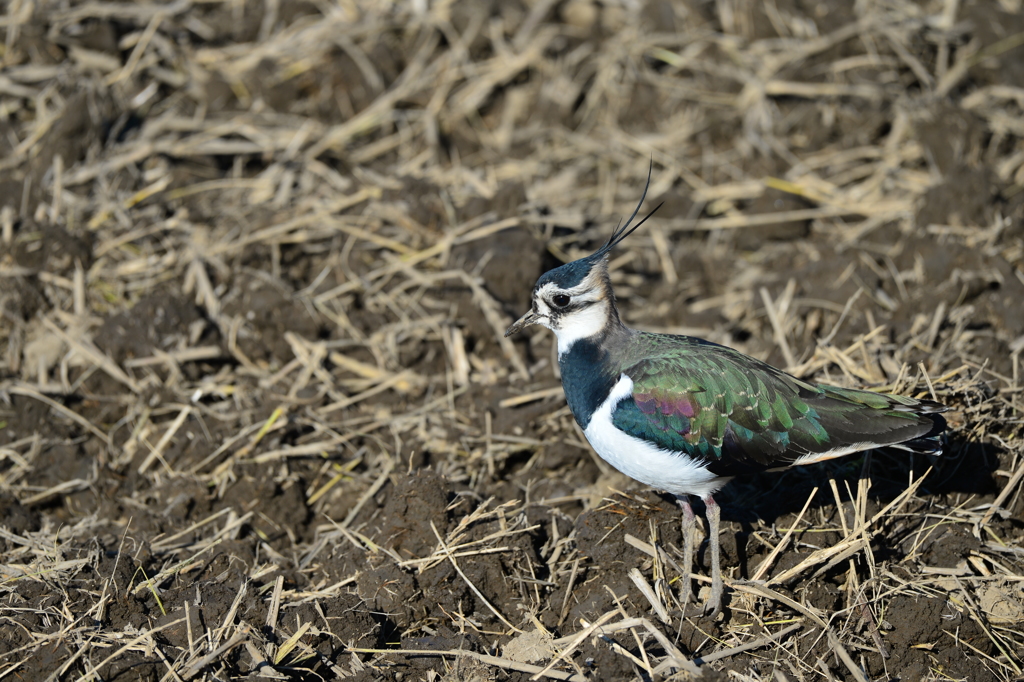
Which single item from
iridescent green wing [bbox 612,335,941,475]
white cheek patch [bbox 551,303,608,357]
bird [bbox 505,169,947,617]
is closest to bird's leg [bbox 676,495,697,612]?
bird [bbox 505,169,947,617]

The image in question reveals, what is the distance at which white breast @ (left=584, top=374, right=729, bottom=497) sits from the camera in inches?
160

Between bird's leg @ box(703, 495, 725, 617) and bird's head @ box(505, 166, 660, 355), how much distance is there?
105cm

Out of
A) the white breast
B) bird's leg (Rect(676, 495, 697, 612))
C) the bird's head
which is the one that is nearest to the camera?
the white breast

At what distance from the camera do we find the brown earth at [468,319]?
13.5 ft

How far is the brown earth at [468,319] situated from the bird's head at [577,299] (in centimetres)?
90

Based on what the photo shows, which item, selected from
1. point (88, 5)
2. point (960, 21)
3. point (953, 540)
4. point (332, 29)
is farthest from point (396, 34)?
point (953, 540)

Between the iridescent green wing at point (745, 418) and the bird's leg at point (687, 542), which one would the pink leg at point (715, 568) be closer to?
the bird's leg at point (687, 542)

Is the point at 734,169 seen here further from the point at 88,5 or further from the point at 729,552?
the point at 88,5

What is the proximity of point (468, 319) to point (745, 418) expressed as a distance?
7.67ft

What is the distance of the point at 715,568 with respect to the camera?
410 cm

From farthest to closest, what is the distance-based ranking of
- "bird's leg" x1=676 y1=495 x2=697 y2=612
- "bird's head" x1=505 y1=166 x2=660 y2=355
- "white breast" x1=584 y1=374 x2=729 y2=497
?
"bird's head" x1=505 y1=166 x2=660 y2=355, "bird's leg" x1=676 y1=495 x2=697 y2=612, "white breast" x1=584 y1=374 x2=729 y2=497

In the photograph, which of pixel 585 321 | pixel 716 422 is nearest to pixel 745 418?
pixel 716 422

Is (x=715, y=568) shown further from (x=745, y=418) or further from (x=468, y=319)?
(x=468, y=319)

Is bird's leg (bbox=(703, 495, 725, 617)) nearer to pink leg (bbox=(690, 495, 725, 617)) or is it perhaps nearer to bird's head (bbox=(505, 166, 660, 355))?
pink leg (bbox=(690, 495, 725, 617))
